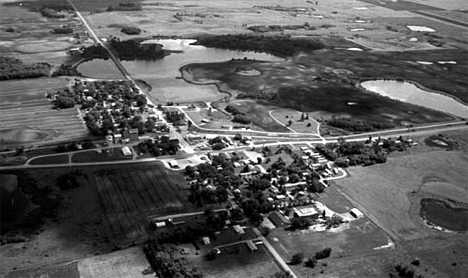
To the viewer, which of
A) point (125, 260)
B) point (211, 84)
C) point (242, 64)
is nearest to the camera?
point (125, 260)

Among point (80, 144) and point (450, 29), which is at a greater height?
point (450, 29)

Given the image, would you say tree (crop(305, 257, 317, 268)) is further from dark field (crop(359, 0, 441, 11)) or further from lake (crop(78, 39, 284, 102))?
dark field (crop(359, 0, 441, 11))

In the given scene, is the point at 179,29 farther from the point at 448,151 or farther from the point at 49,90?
the point at 448,151

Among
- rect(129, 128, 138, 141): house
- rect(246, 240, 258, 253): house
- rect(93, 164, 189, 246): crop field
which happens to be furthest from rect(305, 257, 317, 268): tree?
rect(129, 128, 138, 141): house

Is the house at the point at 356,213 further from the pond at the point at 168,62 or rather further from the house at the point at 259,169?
the pond at the point at 168,62

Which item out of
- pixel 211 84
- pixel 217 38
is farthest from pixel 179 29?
pixel 211 84

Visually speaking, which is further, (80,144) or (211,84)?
(211,84)
